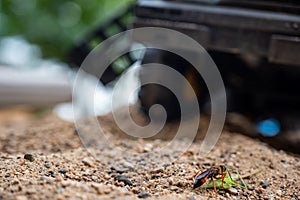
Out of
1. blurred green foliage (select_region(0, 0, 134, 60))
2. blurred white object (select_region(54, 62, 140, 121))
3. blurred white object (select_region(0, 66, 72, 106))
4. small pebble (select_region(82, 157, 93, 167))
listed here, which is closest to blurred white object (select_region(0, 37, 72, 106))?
blurred white object (select_region(0, 66, 72, 106))

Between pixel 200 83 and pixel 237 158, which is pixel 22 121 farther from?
pixel 237 158

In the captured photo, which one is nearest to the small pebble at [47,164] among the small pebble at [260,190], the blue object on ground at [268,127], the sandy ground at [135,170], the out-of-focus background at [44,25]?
the sandy ground at [135,170]

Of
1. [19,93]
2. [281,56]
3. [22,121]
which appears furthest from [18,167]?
[19,93]

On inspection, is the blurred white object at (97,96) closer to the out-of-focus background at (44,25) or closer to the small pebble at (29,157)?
the small pebble at (29,157)

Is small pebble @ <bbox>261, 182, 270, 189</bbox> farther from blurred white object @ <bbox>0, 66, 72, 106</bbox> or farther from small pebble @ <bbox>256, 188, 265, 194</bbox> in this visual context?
blurred white object @ <bbox>0, 66, 72, 106</bbox>

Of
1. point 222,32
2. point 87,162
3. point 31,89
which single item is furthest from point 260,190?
point 31,89

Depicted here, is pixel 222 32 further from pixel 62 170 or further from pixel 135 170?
pixel 62 170

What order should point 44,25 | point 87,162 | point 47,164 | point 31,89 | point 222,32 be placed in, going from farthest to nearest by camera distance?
point 44,25 < point 31,89 < point 222,32 < point 87,162 < point 47,164
